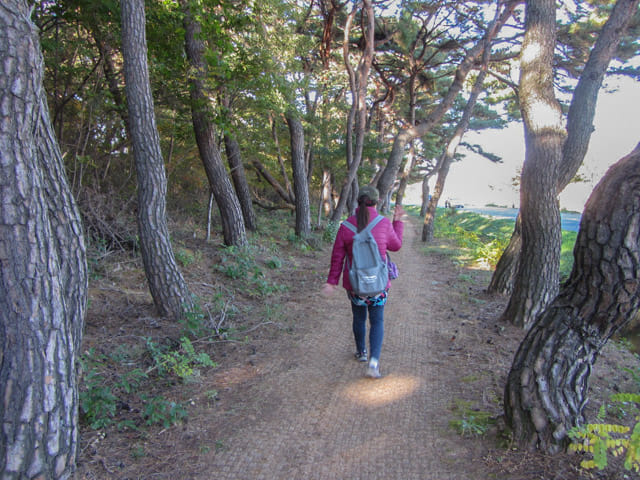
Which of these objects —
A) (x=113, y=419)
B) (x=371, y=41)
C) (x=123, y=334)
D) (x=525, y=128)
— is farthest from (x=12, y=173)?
(x=371, y=41)

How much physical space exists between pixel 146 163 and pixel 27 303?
2996 millimetres

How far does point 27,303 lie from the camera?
2152 millimetres

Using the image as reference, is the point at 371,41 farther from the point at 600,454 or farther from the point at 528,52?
A: the point at 600,454

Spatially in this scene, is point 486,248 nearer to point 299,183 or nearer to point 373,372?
point 299,183

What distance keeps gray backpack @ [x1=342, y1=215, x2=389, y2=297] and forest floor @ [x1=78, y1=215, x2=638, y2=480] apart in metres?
0.92

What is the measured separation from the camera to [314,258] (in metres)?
10.6

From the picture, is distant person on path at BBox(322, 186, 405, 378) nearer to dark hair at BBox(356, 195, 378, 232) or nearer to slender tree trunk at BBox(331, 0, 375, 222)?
dark hair at BBox(356, 195, 378, 232)

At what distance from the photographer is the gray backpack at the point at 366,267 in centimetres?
367

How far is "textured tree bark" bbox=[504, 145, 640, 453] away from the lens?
2.37 metres

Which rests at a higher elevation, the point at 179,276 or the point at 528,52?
the point at 528,52

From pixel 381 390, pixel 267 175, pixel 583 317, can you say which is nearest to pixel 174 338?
pixel 381 390

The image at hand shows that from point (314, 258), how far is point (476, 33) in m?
9.17

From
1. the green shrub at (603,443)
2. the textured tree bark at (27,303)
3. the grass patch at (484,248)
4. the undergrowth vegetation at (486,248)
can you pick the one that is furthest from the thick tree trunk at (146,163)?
the undergrowth vegetation at (486,248)

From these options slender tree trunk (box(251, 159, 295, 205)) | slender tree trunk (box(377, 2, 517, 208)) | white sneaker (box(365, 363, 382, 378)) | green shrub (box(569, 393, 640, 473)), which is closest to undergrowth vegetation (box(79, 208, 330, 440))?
white sneaker (box(365, 363, 382, 378))
